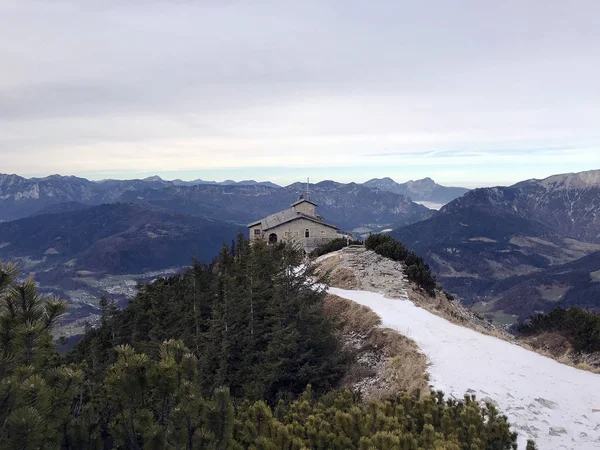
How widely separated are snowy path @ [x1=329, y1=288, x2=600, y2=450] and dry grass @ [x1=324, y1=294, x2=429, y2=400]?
495 mm

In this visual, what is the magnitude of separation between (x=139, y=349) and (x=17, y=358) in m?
20.5

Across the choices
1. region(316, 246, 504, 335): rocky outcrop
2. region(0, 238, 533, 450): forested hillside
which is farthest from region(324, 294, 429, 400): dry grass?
region(316, 246, 504, 335): rocky outcrop

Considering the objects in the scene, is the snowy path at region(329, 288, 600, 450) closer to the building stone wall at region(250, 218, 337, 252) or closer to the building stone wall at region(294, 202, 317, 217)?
the building stone wall at region(250, 218, 337, 252)

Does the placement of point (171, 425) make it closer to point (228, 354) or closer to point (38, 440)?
point (38, 440)

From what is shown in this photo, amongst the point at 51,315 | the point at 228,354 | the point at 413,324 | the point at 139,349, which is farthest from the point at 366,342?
the point at 51,315

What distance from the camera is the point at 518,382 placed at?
49.1 ft

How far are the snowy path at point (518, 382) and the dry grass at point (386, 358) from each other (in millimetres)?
495

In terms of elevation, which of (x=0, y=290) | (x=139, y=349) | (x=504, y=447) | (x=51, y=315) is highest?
(x=0, y=290)

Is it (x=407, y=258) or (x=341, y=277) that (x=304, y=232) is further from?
(x=341, y=277)

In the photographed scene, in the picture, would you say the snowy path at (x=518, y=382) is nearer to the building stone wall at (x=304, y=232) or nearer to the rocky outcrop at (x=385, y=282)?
the rocky outcrop at (x=385, y=282)

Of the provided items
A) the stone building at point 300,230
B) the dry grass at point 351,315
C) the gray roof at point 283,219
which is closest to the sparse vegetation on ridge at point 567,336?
the dry grass at point 351,315

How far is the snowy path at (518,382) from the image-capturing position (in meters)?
12.2

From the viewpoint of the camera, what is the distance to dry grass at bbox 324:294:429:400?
15016 millimetres

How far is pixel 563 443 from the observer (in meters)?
11.6
